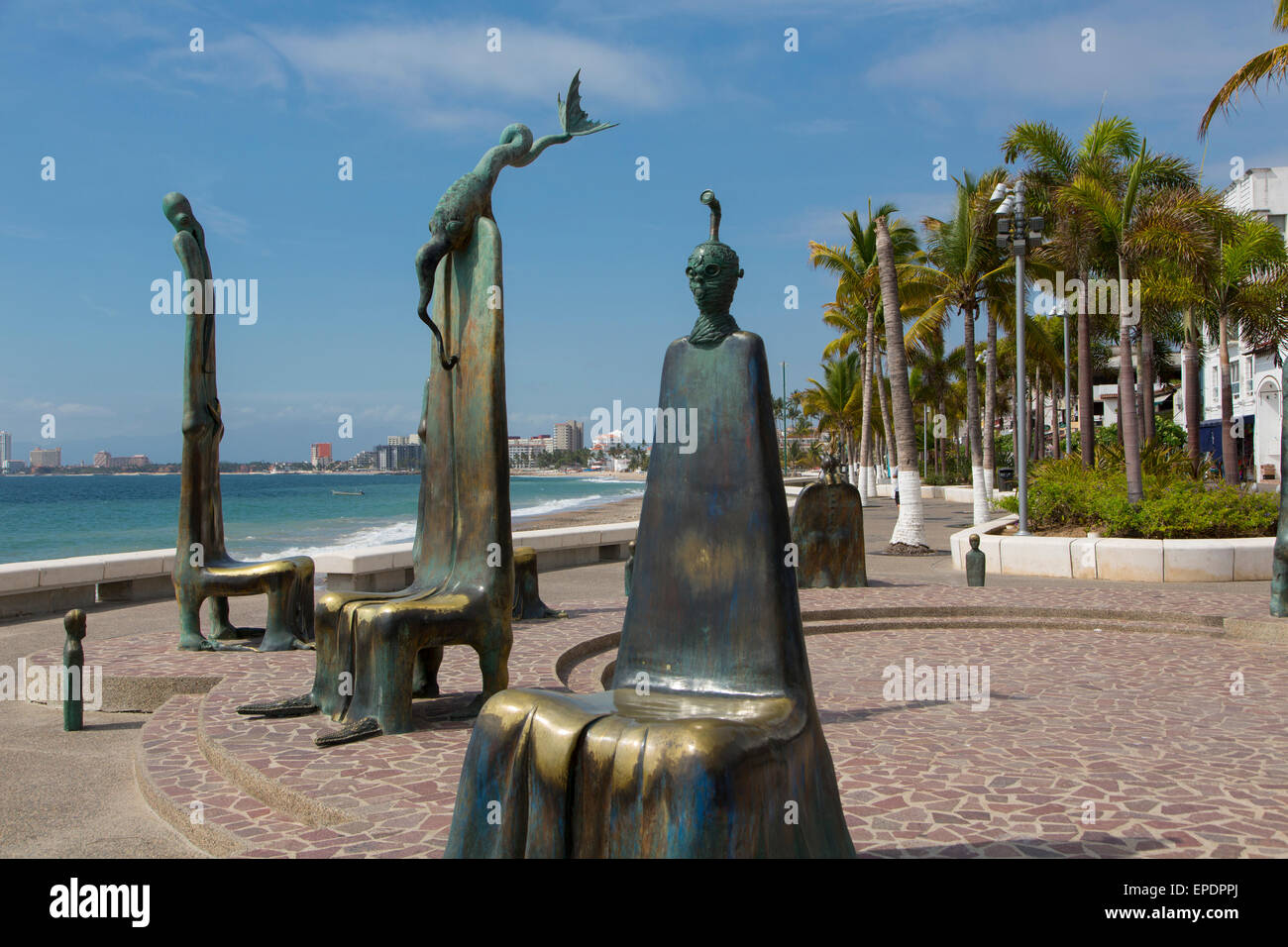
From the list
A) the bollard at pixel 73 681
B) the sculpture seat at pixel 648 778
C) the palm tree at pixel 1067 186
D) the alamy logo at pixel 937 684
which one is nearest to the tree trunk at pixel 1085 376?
the palm tree at pixel 1067 186

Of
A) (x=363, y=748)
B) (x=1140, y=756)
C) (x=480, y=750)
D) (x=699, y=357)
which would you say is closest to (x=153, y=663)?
(x=363, y=748)

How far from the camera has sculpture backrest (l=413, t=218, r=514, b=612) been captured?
5.79 m

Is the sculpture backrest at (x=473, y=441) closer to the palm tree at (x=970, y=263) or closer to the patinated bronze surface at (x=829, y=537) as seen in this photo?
the patinated bronze surface at (x=829, y=537)

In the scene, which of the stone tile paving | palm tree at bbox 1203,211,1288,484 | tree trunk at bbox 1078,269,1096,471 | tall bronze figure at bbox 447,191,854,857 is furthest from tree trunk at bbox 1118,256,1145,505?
tall bronze figure at bbox 447,191,854,857

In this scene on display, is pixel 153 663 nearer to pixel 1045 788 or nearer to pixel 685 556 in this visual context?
pixel 685 556

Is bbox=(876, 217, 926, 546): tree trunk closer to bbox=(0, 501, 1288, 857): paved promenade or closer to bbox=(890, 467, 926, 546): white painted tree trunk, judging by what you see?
bbox=(890, 467, 926, 546): white painted tree trunk

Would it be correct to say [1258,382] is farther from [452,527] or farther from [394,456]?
[394,456]

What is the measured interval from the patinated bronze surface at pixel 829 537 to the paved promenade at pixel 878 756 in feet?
8.46

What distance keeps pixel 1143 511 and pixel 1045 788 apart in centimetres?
1125

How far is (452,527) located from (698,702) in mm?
3280

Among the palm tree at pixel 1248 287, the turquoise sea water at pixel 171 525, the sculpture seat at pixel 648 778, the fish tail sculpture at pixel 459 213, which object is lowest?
the turquoise sea water at pixel 171 525

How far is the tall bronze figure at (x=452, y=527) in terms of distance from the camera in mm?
5570
